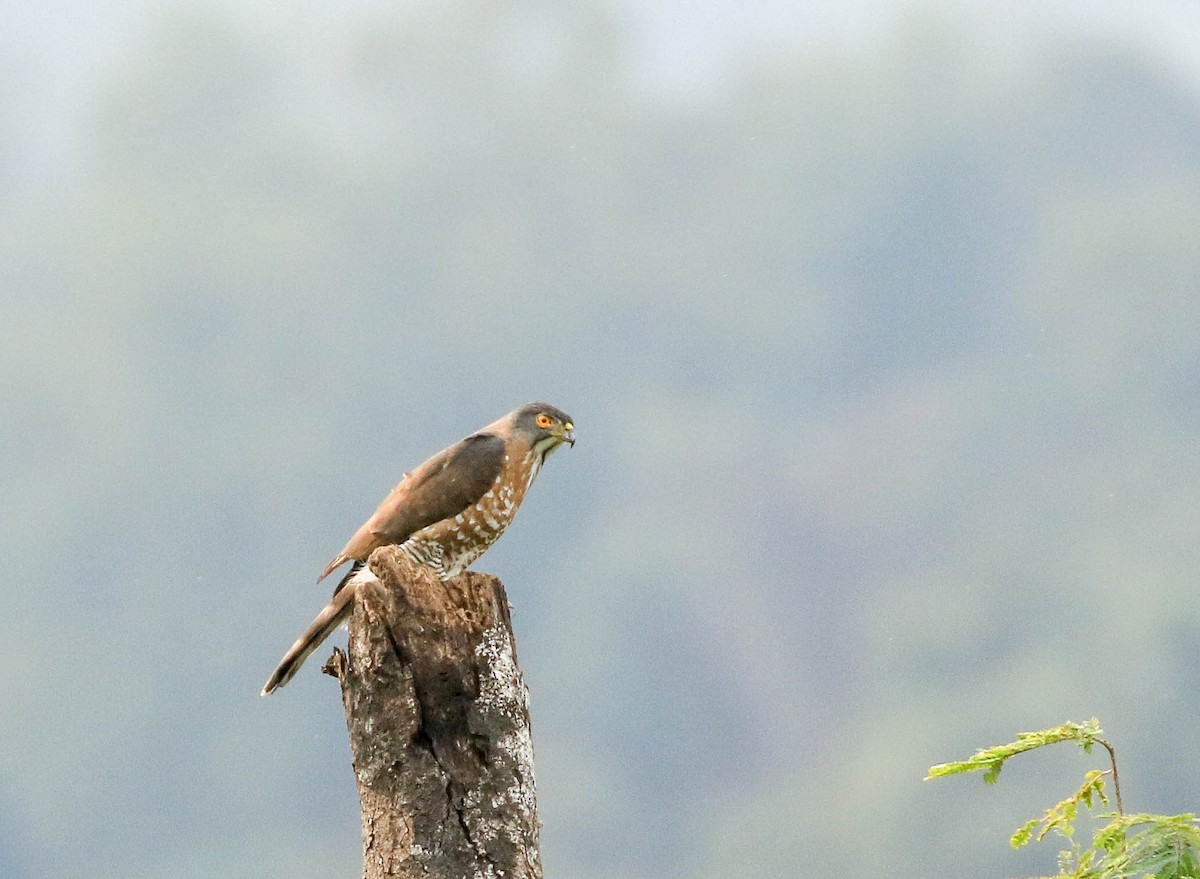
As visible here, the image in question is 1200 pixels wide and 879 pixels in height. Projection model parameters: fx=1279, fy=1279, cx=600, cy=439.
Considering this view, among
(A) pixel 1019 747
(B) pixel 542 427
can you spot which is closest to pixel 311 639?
(B) pixel 542 427

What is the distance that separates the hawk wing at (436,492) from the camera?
7305 mm

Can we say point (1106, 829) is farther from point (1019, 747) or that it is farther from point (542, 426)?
point (542, 426)

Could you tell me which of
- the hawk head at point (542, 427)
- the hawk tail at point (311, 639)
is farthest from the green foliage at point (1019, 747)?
the hawk head at point (542, 427)

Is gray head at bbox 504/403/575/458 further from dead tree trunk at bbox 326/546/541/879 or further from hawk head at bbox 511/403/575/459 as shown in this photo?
dead tree trunk at bbox 326/546/541/879

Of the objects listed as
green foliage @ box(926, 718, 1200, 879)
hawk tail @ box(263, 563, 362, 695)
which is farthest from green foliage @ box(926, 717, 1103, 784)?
hawk tail @ box(263, 563, 362, 695)

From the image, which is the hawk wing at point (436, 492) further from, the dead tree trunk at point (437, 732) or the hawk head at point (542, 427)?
the dead tree trunk at point (437, 732)

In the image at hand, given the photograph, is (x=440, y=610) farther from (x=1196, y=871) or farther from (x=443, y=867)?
(x=1196, y=871)

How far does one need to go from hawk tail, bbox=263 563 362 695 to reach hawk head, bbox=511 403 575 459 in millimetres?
1807

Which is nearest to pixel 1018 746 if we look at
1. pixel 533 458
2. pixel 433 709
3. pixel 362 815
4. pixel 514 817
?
pixel 514 817

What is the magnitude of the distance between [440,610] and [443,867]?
2.97 ft

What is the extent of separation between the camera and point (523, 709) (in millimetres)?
4582

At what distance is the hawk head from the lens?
315 inches

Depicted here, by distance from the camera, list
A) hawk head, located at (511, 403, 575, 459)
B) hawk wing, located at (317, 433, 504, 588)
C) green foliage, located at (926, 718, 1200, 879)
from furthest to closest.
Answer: hawk head, located at (511, 403, 575, 459) → hawk wing, located at (317, 433, 504, 588) → green foliage, located at (926, 718, 1200, 879)

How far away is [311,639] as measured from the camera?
21.3 ft
